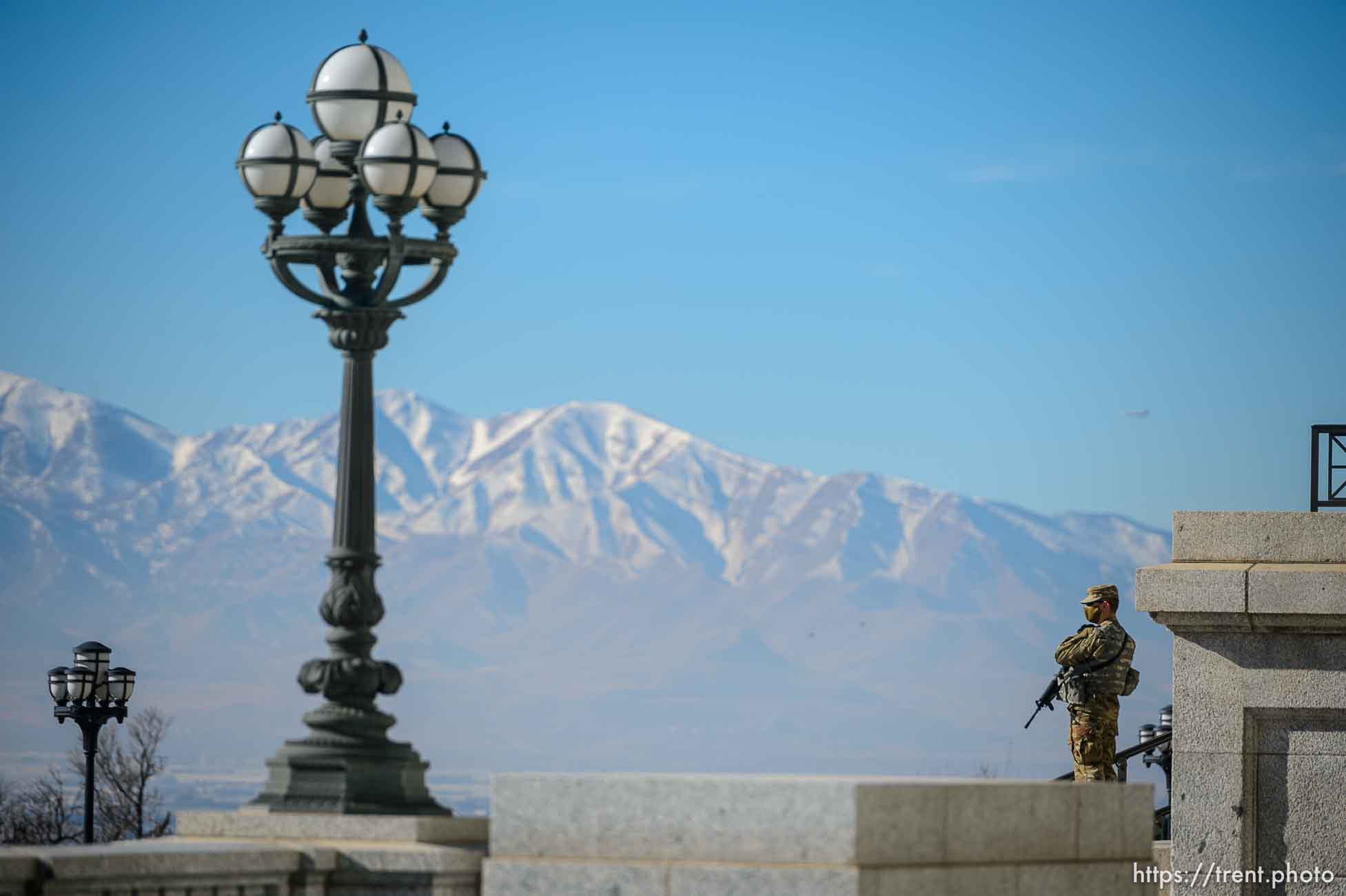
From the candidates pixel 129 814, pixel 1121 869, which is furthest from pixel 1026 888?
pixel 129 814

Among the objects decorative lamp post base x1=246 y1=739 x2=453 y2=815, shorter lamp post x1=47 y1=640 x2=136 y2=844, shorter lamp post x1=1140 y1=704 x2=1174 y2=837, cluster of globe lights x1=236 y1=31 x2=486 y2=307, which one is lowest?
decorative lamp post base x1=246 y1=739 x2=453 y2=815

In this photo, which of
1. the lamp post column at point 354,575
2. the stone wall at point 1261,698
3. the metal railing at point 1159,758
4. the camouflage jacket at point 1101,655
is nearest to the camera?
the lamp post column at point 354,575

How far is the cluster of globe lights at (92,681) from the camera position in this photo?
27234mm

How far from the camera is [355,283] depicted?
12430 millimetres

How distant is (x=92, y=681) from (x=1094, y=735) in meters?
14.1

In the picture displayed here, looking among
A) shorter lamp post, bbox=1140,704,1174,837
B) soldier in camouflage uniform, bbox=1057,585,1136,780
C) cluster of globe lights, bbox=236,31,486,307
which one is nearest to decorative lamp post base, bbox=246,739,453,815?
cluster of globe lights, bbox=236,31,486,307

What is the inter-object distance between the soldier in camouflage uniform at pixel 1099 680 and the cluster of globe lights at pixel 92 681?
13630mm

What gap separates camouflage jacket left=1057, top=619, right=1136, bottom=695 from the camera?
1659 cm

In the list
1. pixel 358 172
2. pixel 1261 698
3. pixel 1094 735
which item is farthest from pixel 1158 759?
pixel 358 172

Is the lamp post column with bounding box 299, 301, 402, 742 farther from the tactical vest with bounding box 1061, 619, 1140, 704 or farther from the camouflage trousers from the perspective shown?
the camouflage trousers

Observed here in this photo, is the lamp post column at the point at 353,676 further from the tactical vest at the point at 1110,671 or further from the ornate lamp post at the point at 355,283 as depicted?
the tactical vest at the point at 1110,671

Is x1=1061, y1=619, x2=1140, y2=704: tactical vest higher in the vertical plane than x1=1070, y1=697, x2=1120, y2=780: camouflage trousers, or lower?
higher

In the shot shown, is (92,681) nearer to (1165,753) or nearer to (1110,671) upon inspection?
(1165,753)

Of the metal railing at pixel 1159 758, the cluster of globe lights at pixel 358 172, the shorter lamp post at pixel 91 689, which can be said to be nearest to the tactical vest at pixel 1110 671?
the metal railing at pixel 1159 758
